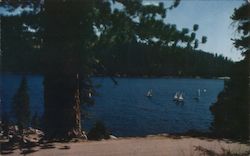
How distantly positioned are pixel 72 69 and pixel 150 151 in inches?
146

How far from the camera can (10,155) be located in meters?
10.5

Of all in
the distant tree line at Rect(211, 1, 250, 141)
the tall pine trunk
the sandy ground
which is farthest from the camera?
the distant tree line at Rect(211, 1, 250, 141)

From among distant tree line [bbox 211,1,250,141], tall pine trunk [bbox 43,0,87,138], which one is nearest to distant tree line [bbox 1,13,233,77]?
tall pine trunk [bbox 43,0,87,138]

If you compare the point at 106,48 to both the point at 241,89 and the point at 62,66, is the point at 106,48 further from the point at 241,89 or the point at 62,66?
the point at 241,89

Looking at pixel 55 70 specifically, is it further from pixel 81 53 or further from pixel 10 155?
pixel 10 155

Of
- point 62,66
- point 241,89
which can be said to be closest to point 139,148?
point 62,66

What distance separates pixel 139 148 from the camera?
39.6 feet

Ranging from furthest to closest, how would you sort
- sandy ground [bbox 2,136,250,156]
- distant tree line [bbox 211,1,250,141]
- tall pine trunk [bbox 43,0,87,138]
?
distant tree line [bbox 211,1,250,141] < tall pine trunk [bbox 43,0,87,138] < sandy ground [bbox 2,136,250,156]

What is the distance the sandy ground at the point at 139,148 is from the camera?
36.4 ft

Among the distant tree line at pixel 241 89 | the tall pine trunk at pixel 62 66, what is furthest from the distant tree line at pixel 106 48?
the distant tree line at pixel 241 89

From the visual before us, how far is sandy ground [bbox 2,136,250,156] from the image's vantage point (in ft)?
36.4

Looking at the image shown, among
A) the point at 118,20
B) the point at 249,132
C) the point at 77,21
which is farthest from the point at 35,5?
the point at 249,132

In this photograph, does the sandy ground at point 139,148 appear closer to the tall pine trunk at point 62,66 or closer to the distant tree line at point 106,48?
the tall pine trunk at point 62,66

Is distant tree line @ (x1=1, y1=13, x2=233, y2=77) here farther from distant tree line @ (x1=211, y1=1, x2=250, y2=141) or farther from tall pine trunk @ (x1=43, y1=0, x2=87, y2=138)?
distant tree line @ (x1=211, y1=1, x2=250, y2=141)
